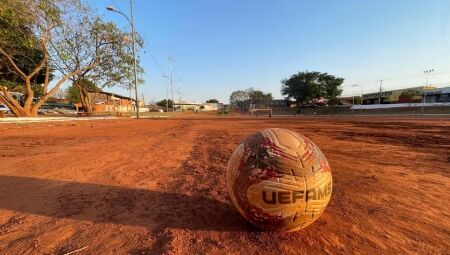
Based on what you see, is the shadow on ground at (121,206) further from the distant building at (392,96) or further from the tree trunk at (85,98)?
the distant building at (392,96)

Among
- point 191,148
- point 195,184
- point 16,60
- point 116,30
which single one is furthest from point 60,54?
point 195,184

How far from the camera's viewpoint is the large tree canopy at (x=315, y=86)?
73562 mm

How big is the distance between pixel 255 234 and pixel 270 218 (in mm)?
366

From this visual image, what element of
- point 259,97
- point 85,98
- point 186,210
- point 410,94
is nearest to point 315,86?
point 410,94

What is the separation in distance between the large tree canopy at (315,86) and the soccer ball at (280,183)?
73739 mm

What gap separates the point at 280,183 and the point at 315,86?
2932 inches

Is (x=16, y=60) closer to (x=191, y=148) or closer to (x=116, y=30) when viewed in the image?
(x=116, y=30)

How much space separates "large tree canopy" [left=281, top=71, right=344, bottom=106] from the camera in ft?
241

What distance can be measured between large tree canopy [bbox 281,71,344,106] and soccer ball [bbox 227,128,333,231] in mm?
73739

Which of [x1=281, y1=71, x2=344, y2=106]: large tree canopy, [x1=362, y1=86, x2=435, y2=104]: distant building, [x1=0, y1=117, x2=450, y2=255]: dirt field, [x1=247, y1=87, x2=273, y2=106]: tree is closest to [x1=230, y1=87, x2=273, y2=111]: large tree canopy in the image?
[x1=247, y1=87, x2=273, y2=106]: tree

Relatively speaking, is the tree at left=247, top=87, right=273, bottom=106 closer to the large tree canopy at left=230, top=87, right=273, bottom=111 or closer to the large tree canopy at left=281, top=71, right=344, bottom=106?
the large tree canopy at left=230, top=87, right=273, bottom=111

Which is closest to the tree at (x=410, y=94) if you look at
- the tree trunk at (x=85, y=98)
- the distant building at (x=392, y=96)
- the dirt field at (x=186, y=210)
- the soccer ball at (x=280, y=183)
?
the distant building at (x=392, y=96)

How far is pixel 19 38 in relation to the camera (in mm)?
22078

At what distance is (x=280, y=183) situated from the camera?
309 centimetres
